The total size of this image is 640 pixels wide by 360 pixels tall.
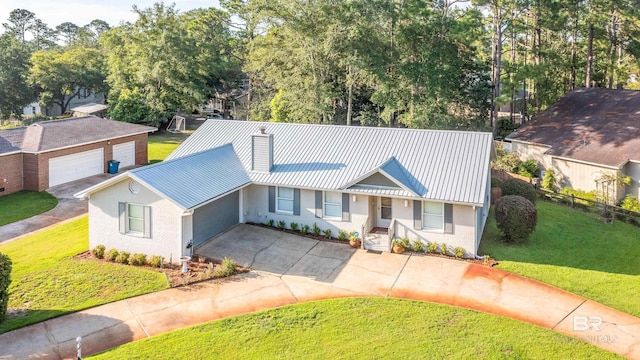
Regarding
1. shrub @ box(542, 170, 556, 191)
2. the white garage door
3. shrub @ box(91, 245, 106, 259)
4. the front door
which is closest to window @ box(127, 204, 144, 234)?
shrub @ box(91, 245, 106, 259)

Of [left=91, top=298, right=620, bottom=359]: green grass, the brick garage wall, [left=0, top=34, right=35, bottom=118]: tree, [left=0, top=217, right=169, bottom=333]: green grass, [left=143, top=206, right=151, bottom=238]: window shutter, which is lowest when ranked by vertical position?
[left=91, top=298, right=620, bottom=359]: green grass

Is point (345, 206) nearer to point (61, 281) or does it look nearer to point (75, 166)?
point (61, 281)

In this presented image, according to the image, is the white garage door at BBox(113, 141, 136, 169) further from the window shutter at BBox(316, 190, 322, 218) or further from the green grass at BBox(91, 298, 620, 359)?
the green grass at BBox(91, 298, 620, 359)

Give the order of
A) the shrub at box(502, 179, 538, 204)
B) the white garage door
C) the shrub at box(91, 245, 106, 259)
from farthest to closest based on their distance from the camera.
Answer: the white garage door
the shrub at box(502, 179, 538, 204)
the shrub at box(91, 245, 106, 259)

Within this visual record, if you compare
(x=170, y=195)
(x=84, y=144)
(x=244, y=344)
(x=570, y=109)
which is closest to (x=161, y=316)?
(x=244, y=344)

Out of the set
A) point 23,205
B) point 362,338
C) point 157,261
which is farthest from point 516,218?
point 23,205

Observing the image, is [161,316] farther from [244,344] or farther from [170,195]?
[170,195]
